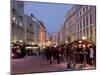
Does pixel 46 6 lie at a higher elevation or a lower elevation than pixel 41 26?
higher

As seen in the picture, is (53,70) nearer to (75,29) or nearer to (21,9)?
(75,29)

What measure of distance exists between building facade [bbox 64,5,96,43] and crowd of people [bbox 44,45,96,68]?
0.50 ft

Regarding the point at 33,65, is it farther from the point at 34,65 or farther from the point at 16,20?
the point at 16,20

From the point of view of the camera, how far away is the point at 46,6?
3334mm

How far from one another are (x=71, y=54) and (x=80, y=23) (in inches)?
19.9

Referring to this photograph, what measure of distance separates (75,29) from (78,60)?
1.59ft

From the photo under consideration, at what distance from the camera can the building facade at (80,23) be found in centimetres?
343

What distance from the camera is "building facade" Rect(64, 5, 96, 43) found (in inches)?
135

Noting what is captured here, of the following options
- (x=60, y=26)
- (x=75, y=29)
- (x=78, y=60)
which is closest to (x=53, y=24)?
(x=60, y=26)

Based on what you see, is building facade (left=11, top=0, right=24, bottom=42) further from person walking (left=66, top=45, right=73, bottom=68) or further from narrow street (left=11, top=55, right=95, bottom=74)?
person walking (left=66, top=45, right=73, bottom=68)

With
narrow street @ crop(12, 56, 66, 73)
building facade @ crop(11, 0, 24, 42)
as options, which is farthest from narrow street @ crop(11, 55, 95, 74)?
building facade @ crop(11, 0, 24, 42)

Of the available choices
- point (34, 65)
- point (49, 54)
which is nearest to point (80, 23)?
point (49, 54)

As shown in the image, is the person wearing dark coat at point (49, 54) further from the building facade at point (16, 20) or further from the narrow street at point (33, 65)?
the building facade at point (16, 20)

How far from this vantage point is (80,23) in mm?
3488
